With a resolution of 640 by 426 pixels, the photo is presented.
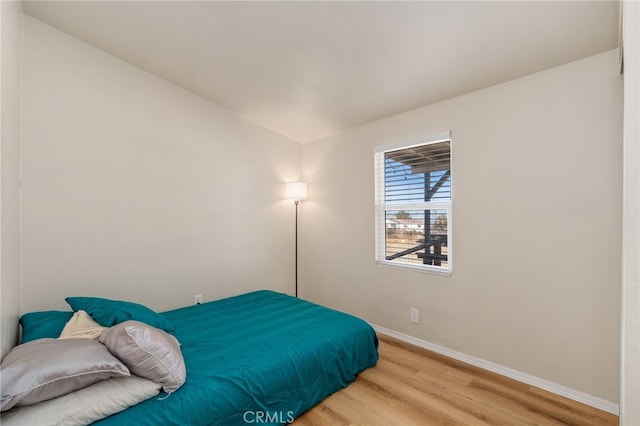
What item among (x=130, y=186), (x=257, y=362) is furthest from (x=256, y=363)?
(x=130, y=186)

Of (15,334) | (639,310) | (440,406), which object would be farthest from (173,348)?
(639,310)

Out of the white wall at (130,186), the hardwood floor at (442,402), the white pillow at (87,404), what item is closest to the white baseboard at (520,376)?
the hardwood floor at (442,402)

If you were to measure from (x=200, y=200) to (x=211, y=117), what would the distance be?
3.10 feet

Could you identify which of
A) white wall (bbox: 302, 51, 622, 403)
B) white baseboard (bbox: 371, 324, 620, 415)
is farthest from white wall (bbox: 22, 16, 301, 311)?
white baseboard (bbox: 371, 324, 620, 415)

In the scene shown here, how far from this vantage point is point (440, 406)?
1.86 m

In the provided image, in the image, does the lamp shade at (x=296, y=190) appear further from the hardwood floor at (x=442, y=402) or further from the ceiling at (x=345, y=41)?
the hardwood floor at (x=442, y=402)

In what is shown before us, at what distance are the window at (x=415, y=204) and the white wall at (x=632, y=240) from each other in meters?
1.76

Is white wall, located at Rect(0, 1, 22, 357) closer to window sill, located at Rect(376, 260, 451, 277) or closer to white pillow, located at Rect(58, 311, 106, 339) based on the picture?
white pillow, located at Rect(58, 311, 106, 339)

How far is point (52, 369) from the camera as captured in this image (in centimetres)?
113

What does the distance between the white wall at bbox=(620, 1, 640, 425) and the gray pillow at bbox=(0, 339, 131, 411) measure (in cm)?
187

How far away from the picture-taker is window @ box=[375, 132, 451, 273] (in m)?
2.65

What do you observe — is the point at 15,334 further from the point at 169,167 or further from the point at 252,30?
the point at 252,30

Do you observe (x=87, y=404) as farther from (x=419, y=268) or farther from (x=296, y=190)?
(x=296, y=190)

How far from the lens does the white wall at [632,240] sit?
2.58ft
